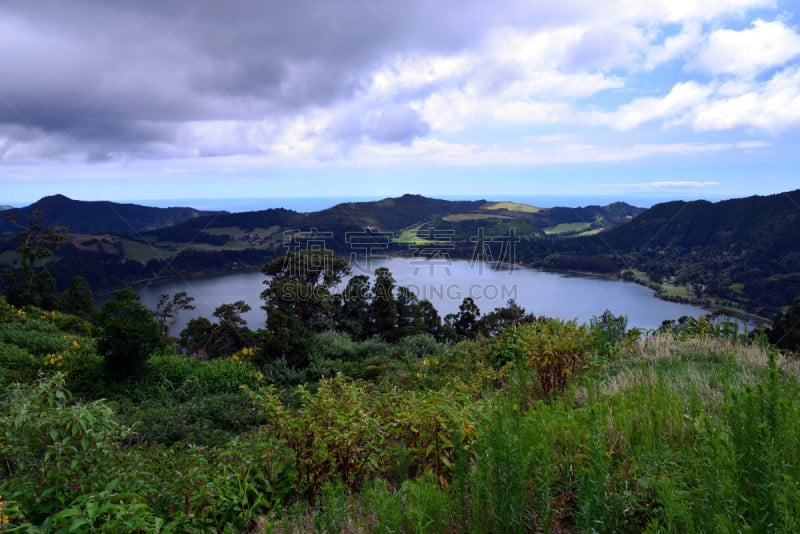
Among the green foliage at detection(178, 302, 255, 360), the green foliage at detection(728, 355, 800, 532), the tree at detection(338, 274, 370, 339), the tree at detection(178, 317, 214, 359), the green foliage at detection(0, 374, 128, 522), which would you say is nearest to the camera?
the green foliage at detection(728, 355, 800, 532)

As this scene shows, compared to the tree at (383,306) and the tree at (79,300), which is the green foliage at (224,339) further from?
the tree at (79,300)

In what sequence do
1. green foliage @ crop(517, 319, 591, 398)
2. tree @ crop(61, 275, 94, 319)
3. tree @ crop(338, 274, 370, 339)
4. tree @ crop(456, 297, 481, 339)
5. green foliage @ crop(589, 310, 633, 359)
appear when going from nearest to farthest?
green foliage @ crop(517, 319, 591, 398), green foliage @ crop(589, 310, 633, 359), tree @ crop(338, 274, 370, 339), tree @ crop(456, 297, 481, 339), tree @ crop(61, 275, 94, 319)

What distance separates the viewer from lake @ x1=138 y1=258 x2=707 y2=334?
41625 millimetres

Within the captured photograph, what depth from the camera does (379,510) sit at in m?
1.85

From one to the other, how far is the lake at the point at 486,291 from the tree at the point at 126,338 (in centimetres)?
2670

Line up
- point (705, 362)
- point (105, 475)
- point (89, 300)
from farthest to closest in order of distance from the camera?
point (89, 300) < point (705, 362) < point (105, 475)

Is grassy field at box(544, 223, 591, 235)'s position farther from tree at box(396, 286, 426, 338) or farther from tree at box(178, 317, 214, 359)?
tree at box(178, 317, 214, 359)

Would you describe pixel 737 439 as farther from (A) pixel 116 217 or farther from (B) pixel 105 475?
(A) pixel 116 217

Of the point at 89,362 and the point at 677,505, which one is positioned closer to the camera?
the point at 677,505

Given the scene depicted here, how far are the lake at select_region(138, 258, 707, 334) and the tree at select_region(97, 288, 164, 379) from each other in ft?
87.6

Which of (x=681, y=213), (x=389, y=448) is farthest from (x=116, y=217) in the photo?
(x=389, y=448)

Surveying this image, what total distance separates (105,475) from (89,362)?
6.53 m

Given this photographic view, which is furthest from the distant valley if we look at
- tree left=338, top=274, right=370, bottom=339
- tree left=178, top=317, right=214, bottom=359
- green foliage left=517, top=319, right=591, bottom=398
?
green foliage left=517, top=319, right=591, bottom=398

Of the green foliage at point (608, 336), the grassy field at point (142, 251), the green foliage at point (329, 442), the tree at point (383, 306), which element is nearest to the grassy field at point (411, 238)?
the grassy field at point (142, 251)
